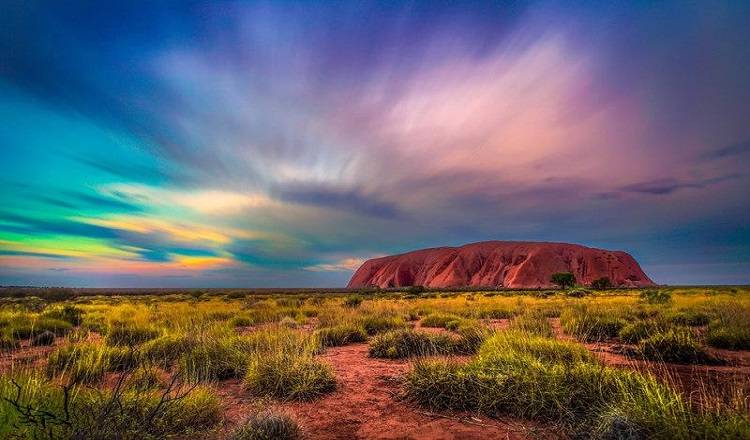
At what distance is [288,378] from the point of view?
246 inches

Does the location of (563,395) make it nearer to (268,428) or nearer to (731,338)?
(268,428)

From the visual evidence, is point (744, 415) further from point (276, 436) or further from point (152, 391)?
point (152, 391)

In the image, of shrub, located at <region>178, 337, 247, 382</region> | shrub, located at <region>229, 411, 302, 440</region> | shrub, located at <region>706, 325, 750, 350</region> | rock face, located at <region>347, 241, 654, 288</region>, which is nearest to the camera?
shrub, located at <region>229, 411, 302, 440</region>

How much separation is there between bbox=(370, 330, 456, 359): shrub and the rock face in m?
97.6

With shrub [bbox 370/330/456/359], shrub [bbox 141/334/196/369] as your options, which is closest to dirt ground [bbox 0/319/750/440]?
shrub [bbox 370/330/456/359]

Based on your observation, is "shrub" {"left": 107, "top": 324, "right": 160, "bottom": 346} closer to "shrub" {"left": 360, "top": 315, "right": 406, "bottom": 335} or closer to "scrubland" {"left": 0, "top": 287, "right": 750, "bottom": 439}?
"scrubland" {"left": 0, "top": 287, "right": 750, "bottom": 439}

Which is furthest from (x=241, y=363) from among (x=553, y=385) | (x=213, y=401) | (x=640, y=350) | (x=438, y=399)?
(x=640, y=350)

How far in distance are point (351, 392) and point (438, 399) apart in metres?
1.74

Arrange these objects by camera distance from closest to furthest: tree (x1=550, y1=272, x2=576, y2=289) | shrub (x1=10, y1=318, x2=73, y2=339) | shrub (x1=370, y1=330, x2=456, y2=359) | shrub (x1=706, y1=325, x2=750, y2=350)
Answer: shrub (x1=370, y1=330, x2=456, y2=359) → shrub (x1=706, y1=325, x2=750, y2=350) → shrub (x1=10, y1=318, x2=73, y2=339) → tree (x1=550, y1=272, x2=576, y2=289)

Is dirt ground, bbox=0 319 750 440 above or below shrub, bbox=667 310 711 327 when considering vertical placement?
below

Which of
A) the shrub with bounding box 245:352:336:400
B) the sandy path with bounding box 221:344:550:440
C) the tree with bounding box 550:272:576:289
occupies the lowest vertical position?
the sandy path with bounding box 221:344:550:440

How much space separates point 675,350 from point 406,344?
593cm

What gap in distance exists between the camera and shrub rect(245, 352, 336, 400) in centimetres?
604

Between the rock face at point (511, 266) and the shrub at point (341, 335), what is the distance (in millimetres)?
95975
